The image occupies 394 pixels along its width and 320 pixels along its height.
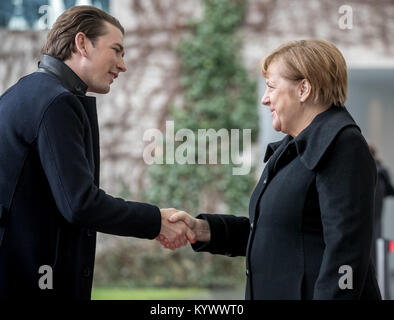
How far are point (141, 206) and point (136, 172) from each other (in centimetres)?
553

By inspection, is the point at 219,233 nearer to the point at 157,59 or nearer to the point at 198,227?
the point at 198,227

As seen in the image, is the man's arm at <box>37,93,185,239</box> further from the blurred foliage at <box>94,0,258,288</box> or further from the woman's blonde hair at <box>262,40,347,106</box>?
the blurred foliage at <box>94,0,258,288</box>

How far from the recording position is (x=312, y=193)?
6.94ft

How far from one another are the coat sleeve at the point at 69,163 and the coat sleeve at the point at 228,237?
25.2 inches

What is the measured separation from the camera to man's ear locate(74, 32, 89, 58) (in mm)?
2461

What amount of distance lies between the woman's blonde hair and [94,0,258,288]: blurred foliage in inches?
221

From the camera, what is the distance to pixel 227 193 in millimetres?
7879

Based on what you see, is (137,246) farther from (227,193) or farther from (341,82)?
(341,82)

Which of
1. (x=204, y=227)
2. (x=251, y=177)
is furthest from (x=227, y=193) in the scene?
(x=204, y=227)

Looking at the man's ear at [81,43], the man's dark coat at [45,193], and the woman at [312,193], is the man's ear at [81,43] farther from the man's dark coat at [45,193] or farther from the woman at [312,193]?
the woman at [312,193]

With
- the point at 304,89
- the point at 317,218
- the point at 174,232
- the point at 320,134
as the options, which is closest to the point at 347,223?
the point at 317,218

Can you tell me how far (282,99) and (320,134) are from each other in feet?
0.74

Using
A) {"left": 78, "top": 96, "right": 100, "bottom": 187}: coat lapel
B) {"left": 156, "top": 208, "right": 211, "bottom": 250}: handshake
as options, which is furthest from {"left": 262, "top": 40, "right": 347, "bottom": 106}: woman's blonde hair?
{"left": 156, "top": 208, "right": 211, "bottom": 250}: handshake

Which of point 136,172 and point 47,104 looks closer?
point 47,104
